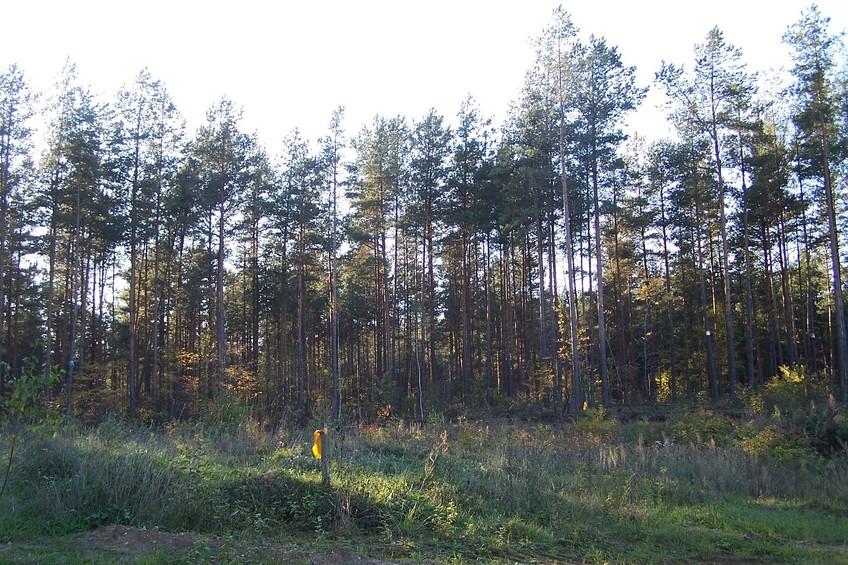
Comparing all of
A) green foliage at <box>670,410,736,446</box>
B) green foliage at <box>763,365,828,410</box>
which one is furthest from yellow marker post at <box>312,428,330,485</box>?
green foliage at <box>763,365,828,410</box>

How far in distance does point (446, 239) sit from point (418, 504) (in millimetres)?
27239

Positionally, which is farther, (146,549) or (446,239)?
(446,239)

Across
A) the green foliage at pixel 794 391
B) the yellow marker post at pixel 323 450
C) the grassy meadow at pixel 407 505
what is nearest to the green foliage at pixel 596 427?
the grassy meadow at pixel 407 505

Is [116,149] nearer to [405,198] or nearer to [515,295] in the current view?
[405,198]

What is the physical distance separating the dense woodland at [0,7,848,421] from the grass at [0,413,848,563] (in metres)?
13.5

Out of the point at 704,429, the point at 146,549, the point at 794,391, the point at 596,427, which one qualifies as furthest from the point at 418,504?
the point at 794,391

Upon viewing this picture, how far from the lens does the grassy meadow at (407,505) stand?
21.1 ft

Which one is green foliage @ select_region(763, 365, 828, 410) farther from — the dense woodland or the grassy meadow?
the grassy meadow

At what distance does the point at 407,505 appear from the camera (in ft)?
25.5

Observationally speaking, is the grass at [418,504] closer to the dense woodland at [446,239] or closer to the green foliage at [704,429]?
the green foliage at [704,429]

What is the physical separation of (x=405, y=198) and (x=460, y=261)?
644 cm

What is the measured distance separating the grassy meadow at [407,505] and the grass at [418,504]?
0.02m

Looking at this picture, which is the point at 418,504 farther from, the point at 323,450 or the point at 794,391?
the point at 794,391

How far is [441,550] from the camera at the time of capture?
6547 mm
